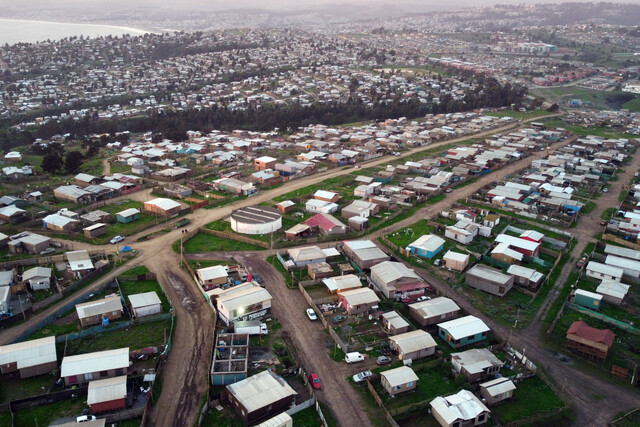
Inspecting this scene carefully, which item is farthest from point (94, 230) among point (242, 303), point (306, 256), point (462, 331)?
point (462, 331)

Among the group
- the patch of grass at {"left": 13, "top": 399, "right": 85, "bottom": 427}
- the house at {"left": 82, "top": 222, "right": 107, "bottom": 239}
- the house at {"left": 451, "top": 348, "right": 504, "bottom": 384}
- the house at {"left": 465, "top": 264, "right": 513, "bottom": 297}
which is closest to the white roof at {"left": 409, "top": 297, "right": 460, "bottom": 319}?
the house at {"left": 451, "top": 348, "right": 504, "bottom": 384}

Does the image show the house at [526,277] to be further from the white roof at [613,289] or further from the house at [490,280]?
the white roof at [613,289]

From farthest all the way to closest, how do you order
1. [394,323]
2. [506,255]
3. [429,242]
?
[429,242]
[506,255]
[394,323]

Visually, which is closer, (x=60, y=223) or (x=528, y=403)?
(x=528, y=403)

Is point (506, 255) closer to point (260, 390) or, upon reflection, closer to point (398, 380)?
point (398, 380)

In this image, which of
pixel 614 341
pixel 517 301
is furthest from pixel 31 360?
pixel 614 341

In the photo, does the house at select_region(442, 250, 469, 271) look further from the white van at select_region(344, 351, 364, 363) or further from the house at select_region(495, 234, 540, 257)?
the white van at select_region(344, 351, 364, 363)
